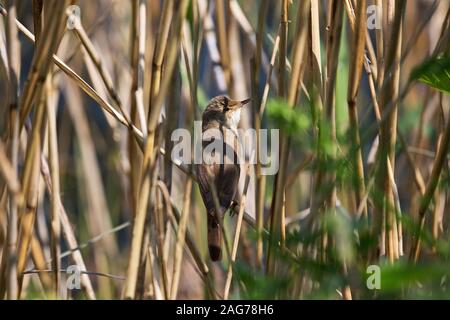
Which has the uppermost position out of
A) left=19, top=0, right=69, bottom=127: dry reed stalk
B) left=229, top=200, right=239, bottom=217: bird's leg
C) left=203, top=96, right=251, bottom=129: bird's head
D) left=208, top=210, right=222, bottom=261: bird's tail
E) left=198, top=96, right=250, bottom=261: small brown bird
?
left=19, top=0, right=69, bottom=127: dry reed stalk

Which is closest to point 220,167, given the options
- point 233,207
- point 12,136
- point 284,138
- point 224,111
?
point 233,207

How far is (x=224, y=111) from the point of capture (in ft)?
7.62

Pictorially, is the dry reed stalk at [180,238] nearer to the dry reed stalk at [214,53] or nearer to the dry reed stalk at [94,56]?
the dry reed stalk at [94,56]

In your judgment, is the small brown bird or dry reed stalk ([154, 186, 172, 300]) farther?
the small brown bird

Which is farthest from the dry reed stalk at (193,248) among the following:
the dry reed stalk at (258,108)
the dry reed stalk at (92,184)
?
the dry reed stalk at (92,184)

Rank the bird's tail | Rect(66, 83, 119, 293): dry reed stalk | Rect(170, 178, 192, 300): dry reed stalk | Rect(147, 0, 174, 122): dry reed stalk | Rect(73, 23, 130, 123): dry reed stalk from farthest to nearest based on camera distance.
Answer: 1. Rect(66, 83, 119, 293): dry reed stalk
2. the bird's tail
3. Rect(73, 23, 130, 123): dry reed stalk
4. Rect(170, 178, 192, 300): dry reed stalk
5. Rect(147, 0, 174, 122): dry reed stalk

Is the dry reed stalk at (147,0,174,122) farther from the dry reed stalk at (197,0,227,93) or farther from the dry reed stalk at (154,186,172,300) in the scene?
the dry reed stalk at (197,0,227,93)

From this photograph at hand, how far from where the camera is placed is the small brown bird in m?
1.97

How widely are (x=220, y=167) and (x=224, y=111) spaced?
0.31m

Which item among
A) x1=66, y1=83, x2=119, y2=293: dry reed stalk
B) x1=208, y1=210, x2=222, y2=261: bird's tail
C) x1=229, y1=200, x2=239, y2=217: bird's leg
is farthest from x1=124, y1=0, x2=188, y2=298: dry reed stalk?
x1=66, y1=83, x2=119, y2=293: dry reed stalk

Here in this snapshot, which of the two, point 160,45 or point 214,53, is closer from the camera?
point 160,45

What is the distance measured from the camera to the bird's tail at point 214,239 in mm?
1887

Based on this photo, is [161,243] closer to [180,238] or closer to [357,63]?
[180,238]
